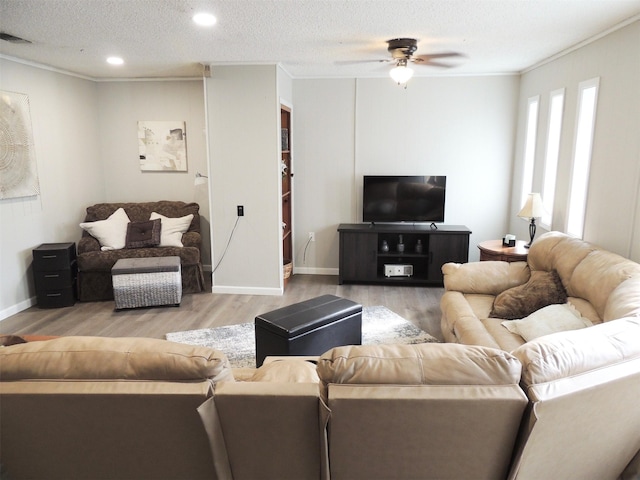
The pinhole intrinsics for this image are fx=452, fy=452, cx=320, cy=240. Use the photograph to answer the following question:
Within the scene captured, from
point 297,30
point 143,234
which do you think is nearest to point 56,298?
point 143,234

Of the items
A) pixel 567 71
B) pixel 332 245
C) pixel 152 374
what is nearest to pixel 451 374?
pixel 152 374

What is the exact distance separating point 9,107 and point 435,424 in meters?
4.75

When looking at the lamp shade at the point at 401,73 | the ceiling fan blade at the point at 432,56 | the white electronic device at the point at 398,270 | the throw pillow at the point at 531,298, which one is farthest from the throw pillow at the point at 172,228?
the throw pillow at the point at 531,298

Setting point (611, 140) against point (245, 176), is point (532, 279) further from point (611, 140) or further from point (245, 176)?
point (245, 176)

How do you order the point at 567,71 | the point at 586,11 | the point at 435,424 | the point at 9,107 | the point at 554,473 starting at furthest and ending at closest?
the point at 9,107 → the point at 567,71 → the point at 586,11 → the point at 554,473 → the point at 435,424

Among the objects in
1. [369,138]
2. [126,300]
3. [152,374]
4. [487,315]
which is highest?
[369,138]

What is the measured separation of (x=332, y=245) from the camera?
5.86 m

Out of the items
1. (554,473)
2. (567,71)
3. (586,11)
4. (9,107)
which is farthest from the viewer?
(9,107)

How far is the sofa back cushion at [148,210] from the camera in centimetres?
539

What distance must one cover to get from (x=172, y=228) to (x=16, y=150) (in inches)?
67.0

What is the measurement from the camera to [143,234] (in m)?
5.18

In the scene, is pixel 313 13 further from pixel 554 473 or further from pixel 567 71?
pixel 554 473

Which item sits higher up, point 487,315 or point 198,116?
point 198,116

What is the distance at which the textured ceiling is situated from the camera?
2.80m
